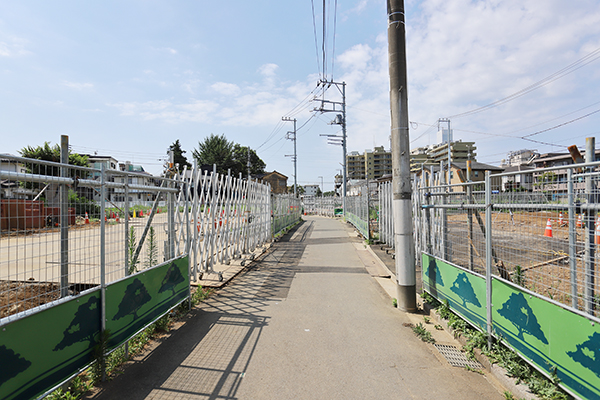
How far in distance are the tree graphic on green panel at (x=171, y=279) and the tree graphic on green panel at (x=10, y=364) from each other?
209 cm

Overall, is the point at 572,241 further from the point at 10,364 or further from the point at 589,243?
the point at 10,364

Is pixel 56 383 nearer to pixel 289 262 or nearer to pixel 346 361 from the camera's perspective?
pixel 346 361

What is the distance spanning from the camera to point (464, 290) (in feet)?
14.8

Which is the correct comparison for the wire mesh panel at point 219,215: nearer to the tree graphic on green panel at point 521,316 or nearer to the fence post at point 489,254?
the fence post at point 489,254

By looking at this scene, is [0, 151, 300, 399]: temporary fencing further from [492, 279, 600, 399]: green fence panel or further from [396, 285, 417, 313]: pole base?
[492, 279, 600, 399]: green fence panel

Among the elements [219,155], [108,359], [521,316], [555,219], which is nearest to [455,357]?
[521,316]

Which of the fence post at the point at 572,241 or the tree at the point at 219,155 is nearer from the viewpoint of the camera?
the fence post at the point at 572,241

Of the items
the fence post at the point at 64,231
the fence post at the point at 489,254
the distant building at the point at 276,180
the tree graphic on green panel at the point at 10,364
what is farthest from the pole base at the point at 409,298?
the distant building at the point at 276,180

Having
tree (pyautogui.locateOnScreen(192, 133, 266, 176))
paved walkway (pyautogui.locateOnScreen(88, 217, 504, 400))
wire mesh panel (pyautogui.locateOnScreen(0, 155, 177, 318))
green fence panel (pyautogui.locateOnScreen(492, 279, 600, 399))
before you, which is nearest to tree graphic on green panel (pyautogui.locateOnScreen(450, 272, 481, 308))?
green fence panel (pyautogui.locateOnScreen(492, 279, 600, 399))

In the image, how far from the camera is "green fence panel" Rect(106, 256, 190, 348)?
3586mm

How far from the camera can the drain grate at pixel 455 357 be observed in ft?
12.7

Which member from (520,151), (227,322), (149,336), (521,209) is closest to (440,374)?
(521,209)

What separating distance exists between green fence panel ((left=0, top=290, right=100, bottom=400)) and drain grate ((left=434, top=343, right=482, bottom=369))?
4.02 m

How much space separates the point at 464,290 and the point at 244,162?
6386cm
